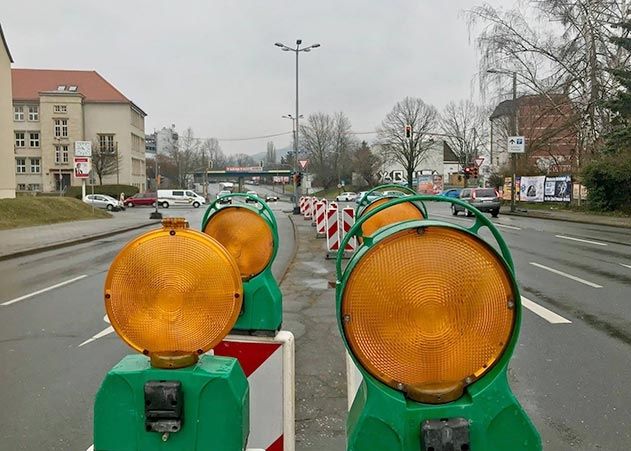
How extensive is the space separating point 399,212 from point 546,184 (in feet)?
130

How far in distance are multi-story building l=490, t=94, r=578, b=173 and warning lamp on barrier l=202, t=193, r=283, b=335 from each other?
35629mm

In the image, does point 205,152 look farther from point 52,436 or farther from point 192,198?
point 52,436

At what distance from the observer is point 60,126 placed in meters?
68.8

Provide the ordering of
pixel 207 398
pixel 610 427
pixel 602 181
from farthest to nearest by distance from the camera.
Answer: pixel 602 181 < pixel 610 427 < pixel 207 398

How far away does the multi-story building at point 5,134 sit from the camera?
3659 cm

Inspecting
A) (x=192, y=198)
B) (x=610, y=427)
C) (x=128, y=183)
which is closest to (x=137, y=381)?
(x=610, y=427)

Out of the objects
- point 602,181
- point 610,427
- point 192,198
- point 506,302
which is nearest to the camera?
point 506,302

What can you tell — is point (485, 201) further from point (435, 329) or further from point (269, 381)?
point (435, 329)

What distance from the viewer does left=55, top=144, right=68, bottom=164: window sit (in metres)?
68.1

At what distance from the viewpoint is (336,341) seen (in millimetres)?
6062

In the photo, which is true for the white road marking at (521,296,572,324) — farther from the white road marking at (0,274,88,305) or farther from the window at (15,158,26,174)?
the window at (15,158,26,174)

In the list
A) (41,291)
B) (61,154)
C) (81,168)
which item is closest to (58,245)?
(41,291)

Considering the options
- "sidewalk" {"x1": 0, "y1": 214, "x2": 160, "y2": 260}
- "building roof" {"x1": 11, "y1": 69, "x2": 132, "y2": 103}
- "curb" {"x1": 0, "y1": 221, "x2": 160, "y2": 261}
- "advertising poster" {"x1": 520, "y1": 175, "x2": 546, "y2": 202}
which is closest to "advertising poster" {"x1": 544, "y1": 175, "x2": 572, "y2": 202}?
"advertising poster" {"x1": 520, "y1": 175, "x2": 546, "y2": 202}

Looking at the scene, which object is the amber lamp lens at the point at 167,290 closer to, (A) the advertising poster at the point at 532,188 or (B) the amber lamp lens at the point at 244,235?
(B) the amber lamp lens at the point at 244,235
